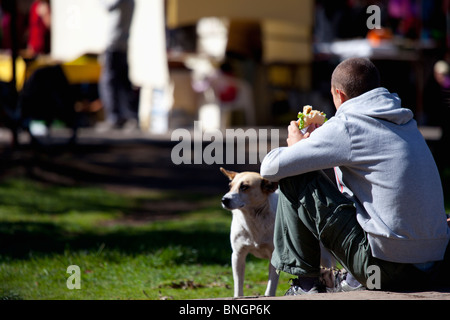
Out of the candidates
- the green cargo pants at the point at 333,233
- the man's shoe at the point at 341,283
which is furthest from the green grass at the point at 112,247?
the green cargo pants at the point at 333,233

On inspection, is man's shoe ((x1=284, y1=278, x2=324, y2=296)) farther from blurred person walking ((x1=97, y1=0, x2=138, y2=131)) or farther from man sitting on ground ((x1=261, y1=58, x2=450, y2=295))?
blurred person walking ((x1=97, y1=0, x2=138, y2=131))

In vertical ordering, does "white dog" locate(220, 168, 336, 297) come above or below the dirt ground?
above

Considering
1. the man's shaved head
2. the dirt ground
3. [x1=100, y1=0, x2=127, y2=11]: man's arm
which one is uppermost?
[x1=100, y1=0, x2=127, y2=11]: man's arm

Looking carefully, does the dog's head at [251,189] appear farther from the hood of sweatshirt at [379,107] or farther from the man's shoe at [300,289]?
the hood of sweatshirt at [379,107]

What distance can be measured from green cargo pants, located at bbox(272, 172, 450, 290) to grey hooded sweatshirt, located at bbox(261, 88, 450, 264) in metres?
0.07

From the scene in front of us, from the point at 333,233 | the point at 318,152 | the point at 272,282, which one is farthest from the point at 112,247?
the point at 318,152

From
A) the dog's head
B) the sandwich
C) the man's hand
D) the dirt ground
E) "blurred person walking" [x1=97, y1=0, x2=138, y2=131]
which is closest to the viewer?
the man's hand

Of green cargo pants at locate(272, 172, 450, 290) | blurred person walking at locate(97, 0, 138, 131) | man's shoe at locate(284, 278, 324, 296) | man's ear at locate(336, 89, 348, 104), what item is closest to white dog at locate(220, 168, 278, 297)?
man's shoe at locate(284, 278, 324, 296)

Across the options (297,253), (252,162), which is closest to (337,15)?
(252,162)

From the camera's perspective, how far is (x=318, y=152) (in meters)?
3.43

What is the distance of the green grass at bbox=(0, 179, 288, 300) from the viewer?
495cm

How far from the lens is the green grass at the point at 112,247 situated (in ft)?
16.2

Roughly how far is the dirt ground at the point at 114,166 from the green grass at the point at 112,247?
48cm

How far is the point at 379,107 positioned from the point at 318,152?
361mm
